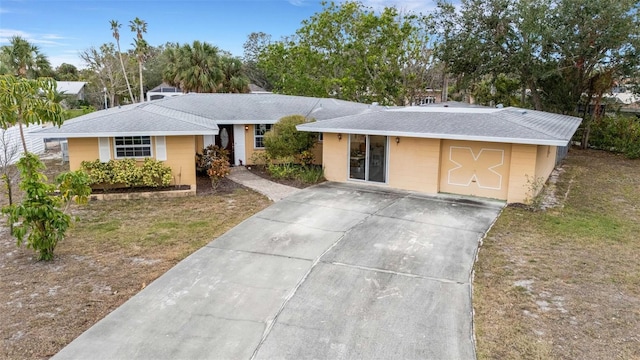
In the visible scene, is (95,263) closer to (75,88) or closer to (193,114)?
(193,114)

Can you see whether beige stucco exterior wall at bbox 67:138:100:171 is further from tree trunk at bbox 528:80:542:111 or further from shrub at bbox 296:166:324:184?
tree trunk at bbox 528:80:542:111

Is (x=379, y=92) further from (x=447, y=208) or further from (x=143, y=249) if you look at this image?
(x=143, y=249)

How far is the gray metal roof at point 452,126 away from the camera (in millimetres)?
12508

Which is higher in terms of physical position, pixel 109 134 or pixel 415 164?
pixel 109 134

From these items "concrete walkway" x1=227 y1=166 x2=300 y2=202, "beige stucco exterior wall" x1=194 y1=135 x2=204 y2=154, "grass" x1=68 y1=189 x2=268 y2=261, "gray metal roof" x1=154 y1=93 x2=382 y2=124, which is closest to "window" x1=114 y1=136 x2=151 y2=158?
"grass" x1=68 y1=189 x2=268 y2=261

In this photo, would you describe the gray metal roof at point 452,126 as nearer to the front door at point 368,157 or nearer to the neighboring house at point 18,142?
the front door at point 368,157

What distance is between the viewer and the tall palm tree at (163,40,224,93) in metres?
31.0

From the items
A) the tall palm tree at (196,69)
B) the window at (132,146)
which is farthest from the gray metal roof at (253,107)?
the tall palm tree at (196,69)

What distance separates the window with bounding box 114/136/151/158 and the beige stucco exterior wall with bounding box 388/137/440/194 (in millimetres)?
8449

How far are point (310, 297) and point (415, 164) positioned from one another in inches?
342

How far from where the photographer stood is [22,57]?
3597 cm

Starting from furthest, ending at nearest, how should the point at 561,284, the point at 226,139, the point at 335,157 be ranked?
the point at 226,139 < the point at 335,157 < the point at 561,284

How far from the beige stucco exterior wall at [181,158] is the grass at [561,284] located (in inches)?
391

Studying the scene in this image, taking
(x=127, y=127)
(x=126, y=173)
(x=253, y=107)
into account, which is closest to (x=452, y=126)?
(x=253, y=107)
